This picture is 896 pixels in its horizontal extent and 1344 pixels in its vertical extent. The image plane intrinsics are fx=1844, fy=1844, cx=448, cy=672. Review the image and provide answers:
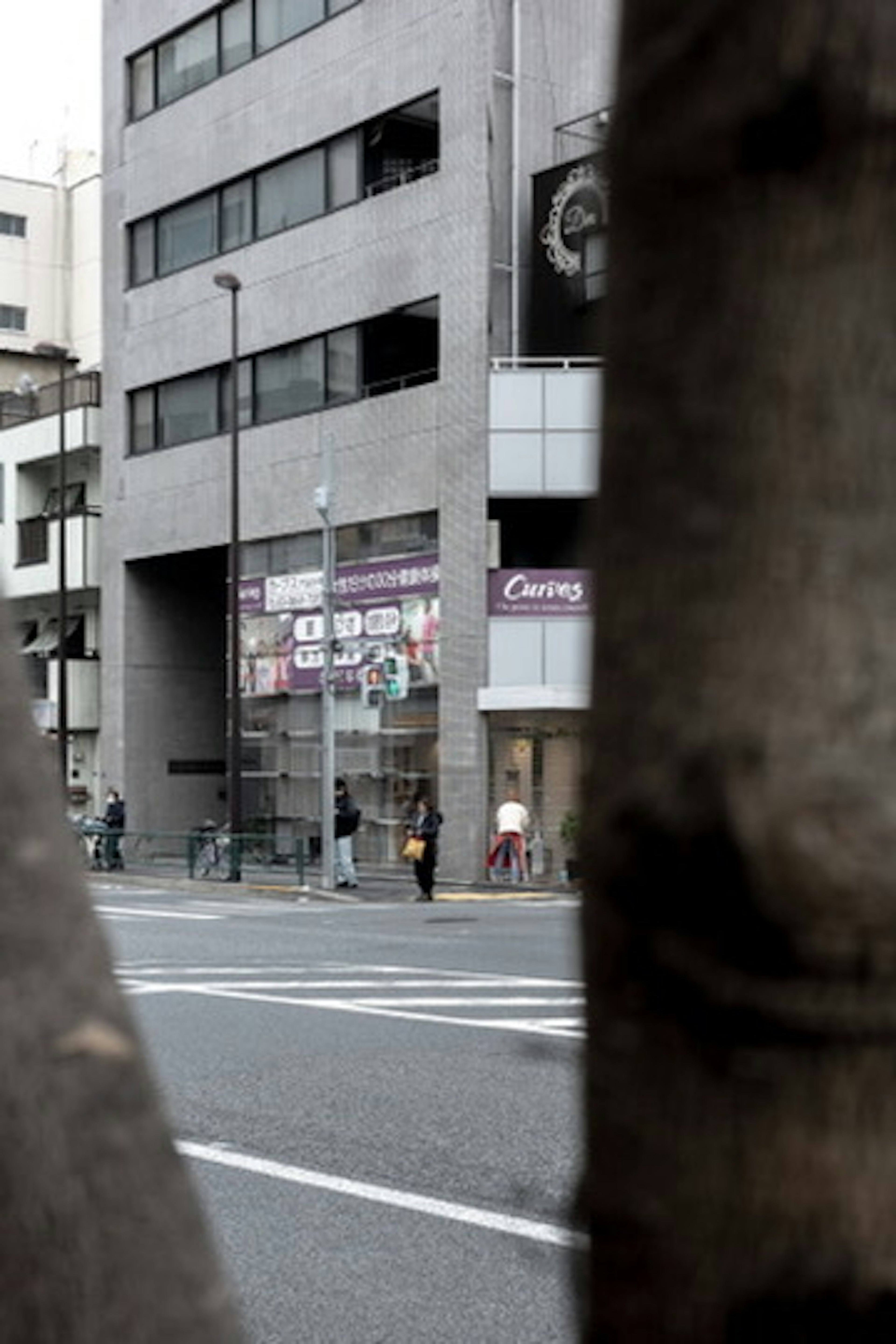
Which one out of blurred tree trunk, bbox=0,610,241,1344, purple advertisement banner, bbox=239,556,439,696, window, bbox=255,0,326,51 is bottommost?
blurred tree trunk, bbox=0,610,241,1344

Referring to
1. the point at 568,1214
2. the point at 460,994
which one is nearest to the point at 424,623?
the point at 460,994

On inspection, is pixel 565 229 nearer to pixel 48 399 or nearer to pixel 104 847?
pixel 104 847

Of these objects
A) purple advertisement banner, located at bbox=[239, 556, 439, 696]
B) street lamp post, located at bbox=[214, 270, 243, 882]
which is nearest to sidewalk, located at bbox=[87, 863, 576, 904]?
street lamp post, located at bbox=[214, 270, 243, 882]

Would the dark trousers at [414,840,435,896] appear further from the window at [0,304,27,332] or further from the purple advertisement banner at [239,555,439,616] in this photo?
the window at [0,304,27,332]

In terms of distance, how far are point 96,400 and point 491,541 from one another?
16.6 meters

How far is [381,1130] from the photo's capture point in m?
8.61

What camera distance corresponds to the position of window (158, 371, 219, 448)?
39.1 m

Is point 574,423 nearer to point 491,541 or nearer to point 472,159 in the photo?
point 491,541

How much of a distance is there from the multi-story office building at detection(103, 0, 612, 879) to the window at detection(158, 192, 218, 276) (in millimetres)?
79

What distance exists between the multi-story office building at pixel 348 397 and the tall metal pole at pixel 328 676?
0.93 ft

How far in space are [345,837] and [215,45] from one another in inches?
728

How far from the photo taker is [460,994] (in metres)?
14.1

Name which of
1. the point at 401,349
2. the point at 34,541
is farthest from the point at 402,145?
the point at 34,541

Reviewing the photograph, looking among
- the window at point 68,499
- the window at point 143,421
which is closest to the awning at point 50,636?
the window at point 68,499
